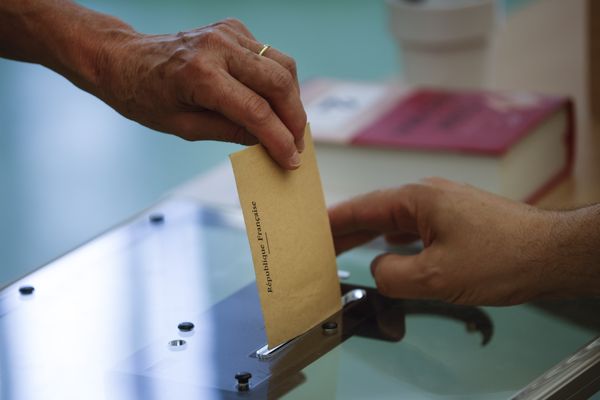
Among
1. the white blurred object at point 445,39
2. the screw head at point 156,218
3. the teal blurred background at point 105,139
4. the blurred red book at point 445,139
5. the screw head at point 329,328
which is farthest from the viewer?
the teal blurred background at point 105,139

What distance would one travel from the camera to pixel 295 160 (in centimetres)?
102

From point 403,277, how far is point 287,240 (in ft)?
0.55

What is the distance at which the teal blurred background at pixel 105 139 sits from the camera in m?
2.22

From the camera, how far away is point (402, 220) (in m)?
1.22

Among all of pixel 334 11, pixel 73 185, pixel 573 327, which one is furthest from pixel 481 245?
pixel 334 11

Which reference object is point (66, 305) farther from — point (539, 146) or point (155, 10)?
point (155, 10)

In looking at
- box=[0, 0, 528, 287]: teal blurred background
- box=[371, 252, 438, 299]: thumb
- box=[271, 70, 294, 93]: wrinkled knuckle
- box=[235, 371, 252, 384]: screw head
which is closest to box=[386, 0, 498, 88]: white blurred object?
box=[0, 0, 528, 287]: teal blurred background

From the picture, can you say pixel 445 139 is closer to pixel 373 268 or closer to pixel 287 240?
pixel 373 268

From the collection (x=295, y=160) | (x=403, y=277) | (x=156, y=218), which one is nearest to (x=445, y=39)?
(x=156, y=218)

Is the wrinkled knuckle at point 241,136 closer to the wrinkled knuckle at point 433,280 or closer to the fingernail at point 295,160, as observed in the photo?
the fingernail at point 295,160

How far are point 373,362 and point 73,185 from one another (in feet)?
4.71

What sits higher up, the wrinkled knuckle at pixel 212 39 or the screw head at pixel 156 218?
the wrinkled knuckle at pixel 212 39

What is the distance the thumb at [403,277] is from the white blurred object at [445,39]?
823 millimetres

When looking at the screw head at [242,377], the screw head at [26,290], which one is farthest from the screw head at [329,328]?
the screw head at [26,290]
